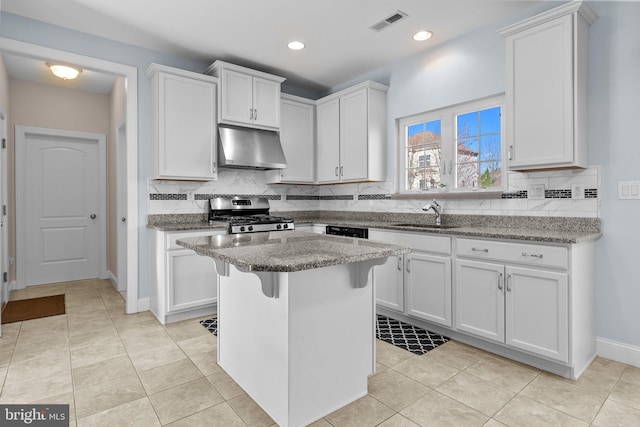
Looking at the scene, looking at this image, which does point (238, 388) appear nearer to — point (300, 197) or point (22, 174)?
point (300, 197)

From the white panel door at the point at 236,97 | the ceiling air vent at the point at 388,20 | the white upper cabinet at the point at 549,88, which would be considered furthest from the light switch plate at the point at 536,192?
the white panel door at the point at 236,97

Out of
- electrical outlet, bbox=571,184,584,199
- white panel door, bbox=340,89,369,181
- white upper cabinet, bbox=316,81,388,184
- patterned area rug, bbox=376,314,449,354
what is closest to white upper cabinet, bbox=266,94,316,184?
white upper cabinet, bbox=316,81,388,184

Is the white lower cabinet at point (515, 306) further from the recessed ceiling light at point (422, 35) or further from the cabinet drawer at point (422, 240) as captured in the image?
the recessed ceiling light at point (422, 35)

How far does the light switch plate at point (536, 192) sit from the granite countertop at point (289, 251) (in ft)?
5.53

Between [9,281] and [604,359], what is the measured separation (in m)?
6.01

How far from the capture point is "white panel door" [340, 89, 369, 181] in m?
3.92

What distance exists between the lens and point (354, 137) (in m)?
4.04

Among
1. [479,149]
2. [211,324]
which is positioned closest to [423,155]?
[479,149]

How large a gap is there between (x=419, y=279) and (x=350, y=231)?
87 cm

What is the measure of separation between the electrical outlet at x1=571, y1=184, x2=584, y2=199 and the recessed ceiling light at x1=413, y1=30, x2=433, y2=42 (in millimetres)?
1789

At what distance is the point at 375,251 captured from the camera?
1612 mm

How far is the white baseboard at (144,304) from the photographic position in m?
3.52

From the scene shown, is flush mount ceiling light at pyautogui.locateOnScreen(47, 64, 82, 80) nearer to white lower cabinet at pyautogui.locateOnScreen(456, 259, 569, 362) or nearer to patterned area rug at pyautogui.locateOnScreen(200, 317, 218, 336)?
patterned area rug at pyautogui.locateOnScreen(200, 317, 218, 336)

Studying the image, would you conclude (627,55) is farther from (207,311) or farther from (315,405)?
(207,311)
